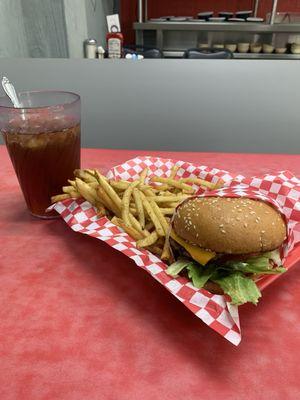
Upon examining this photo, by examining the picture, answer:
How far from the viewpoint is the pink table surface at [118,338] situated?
60cm

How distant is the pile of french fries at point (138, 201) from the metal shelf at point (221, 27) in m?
5.84

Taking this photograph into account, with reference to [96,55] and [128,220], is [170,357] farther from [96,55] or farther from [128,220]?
[96,55]

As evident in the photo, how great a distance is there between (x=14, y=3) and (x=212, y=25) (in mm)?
4121

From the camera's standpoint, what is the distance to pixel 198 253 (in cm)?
82

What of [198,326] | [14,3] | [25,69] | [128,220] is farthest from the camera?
[14,3]

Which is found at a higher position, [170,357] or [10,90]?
[10,90]

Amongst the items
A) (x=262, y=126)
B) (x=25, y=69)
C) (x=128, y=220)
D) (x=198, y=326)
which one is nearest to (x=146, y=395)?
(x=198, y=326)

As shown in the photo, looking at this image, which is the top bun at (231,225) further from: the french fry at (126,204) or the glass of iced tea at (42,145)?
the glass of iced tea at (42,145)

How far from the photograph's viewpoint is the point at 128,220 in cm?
98

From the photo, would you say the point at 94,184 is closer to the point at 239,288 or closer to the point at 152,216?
the point at 152,216

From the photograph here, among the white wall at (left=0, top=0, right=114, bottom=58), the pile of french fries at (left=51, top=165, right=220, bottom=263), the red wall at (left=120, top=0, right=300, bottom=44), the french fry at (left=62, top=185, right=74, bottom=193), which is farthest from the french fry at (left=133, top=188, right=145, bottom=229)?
the red wall at (left=120, top=0, right=300, bottom=44)

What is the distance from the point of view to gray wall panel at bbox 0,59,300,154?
241 centimetres

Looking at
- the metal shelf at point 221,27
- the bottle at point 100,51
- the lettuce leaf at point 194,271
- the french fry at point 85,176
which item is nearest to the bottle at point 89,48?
the bottle at point 100,51

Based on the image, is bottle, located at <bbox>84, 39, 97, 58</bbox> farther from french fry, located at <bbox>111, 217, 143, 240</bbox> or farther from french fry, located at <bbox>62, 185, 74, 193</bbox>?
french fry, located at <bbox>111, 217, 143, 240</bbox>
